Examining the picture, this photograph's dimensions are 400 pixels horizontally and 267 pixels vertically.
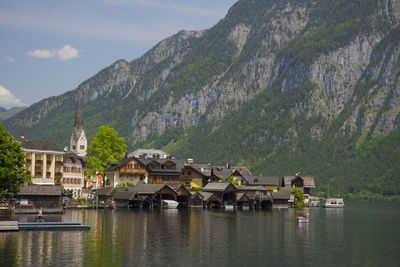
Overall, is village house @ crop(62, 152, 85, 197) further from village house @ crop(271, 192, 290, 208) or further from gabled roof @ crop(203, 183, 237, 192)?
village house @ crop(271, 192, 290, 208)

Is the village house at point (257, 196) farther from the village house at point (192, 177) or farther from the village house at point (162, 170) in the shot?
the village house at point (162, 170)

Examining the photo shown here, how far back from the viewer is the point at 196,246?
238 ft

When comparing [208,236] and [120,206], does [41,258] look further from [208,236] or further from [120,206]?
[120,206]

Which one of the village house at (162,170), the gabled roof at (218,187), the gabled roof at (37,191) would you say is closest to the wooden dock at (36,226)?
the gabled roof at (37,191)

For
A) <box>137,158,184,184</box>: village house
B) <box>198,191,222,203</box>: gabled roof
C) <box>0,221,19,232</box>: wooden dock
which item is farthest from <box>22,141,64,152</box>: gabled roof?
<box>0,221,19,232</box>: wooden dock

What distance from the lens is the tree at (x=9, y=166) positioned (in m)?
87.3

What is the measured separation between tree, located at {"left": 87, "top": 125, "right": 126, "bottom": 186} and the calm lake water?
65.7 metres

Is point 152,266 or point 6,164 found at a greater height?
point 6,164

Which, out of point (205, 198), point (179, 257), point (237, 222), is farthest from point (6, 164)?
point (205, 198)

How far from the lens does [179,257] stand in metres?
63.3

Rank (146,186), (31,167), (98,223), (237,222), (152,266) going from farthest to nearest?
(146,186) → (31,167) → (237,222) → (98,223) → (152,266)

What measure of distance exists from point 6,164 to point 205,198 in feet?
280

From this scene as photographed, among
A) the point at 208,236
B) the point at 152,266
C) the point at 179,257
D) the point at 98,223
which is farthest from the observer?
the point at 98,223

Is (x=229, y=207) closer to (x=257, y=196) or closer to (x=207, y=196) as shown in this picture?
(x=207, y=196)
